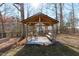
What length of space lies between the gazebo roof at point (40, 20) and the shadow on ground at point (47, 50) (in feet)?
1.24

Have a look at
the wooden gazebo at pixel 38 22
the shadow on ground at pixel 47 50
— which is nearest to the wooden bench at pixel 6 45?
the shadow on ground at pixel 47 50

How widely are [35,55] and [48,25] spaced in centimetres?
53

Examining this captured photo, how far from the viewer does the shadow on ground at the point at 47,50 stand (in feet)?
15.0

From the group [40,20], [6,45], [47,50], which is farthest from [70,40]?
[6,45]

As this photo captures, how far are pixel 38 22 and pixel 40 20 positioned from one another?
0.18 ft

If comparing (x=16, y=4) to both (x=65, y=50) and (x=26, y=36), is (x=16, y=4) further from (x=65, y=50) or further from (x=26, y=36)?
(x=65, y=50)

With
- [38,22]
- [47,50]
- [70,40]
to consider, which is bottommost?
[47,50]

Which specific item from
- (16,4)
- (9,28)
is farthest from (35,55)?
(16,4)

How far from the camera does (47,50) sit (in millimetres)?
4602

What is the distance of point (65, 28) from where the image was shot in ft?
15.0

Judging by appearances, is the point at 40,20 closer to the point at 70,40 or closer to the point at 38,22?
the point at 38,22

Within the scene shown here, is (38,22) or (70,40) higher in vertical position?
(38,22)

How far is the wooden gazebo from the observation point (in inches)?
178

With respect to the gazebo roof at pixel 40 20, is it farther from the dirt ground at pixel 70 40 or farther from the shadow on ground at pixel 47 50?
the shadow on ground at pixel 47 50
